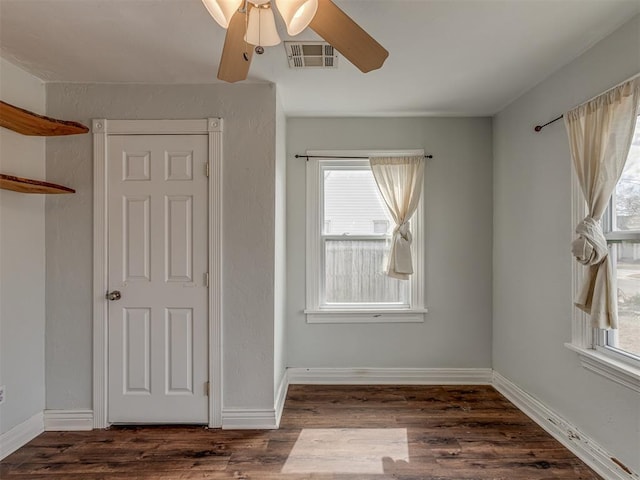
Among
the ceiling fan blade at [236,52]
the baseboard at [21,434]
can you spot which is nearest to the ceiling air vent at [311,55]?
the ceiling fan blade at [236,52]

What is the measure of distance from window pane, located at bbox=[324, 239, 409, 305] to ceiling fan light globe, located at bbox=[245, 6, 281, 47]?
6.84 feet

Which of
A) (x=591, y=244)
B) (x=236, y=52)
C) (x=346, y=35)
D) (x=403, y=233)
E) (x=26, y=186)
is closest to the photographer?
(x=346, y=35)

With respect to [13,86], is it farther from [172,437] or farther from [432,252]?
[432,252]

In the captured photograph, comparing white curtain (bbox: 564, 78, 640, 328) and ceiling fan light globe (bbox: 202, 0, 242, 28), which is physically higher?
ceiling fan light globe (bbox: 202, 0, 242, 28)

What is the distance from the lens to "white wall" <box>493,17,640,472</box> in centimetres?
180

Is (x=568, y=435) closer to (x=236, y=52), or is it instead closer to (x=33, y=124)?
(x=236, y=52)

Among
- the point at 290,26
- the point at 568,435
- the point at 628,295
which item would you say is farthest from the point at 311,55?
the point at 568,435

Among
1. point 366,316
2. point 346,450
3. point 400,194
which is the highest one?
point 400,194

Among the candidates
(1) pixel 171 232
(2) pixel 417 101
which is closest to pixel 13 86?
(1) pixel 171 232

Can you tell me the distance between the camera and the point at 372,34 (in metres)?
1.82

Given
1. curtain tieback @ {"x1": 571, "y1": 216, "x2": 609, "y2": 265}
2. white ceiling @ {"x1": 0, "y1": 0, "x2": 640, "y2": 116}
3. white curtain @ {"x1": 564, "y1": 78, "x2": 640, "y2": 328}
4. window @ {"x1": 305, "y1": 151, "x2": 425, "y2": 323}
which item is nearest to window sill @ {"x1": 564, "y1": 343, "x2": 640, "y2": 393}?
white curtain @ {"x1": 564, "y1": 78, "x2": 640, "y2": 328}

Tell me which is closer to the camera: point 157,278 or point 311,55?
point 311,55

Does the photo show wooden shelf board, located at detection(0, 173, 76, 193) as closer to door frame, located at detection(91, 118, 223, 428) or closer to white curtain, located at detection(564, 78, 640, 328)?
door frame, located at detection(91, 118, 223, 428)

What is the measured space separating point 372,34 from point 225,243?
157cm
